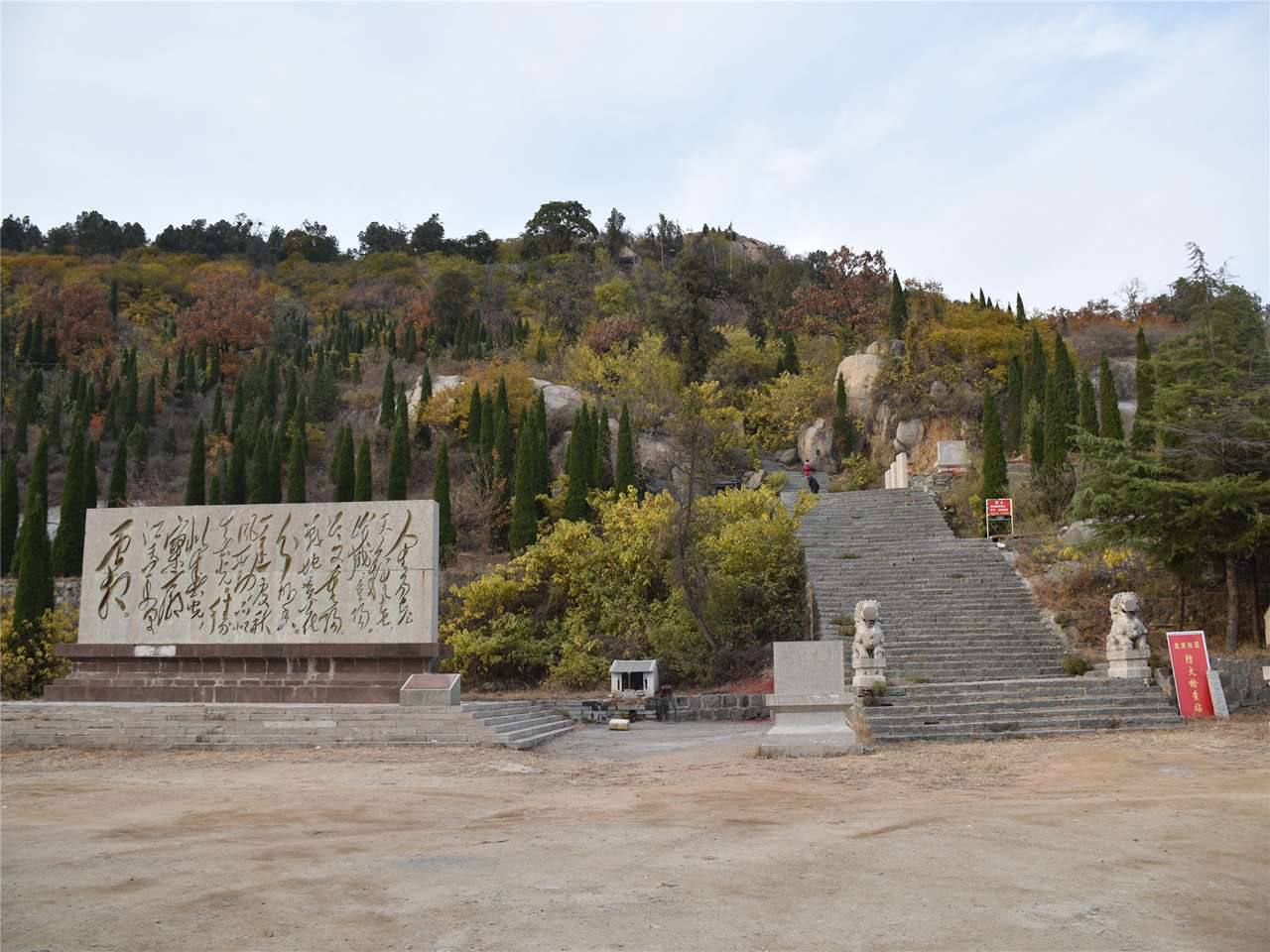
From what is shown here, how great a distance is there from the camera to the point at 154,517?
1900 centimetres

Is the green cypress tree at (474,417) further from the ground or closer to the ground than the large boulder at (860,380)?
closer to the ground

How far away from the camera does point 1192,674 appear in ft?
49.9

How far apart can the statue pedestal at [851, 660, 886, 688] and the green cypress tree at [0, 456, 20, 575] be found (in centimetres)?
2879

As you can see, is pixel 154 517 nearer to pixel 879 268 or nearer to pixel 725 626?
pixel 725 626

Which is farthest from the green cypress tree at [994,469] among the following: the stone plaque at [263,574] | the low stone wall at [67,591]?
the low stone wall at [67,591]

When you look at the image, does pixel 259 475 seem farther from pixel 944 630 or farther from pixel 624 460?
pixel 944 630

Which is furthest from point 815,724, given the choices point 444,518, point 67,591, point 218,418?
point 218,418

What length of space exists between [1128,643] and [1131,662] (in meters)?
0.31

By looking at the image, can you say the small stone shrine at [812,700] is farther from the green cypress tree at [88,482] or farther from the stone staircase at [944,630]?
the green cypress tree at [88,482]

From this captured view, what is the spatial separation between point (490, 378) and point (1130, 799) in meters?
35.8

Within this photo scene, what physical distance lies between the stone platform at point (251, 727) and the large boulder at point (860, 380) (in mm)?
27934

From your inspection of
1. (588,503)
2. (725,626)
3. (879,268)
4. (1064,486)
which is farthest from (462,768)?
(879,268)

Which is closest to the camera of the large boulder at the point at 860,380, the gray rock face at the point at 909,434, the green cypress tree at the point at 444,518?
the green cypress tree at the point at 444,518

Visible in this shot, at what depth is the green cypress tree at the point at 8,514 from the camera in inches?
1293
